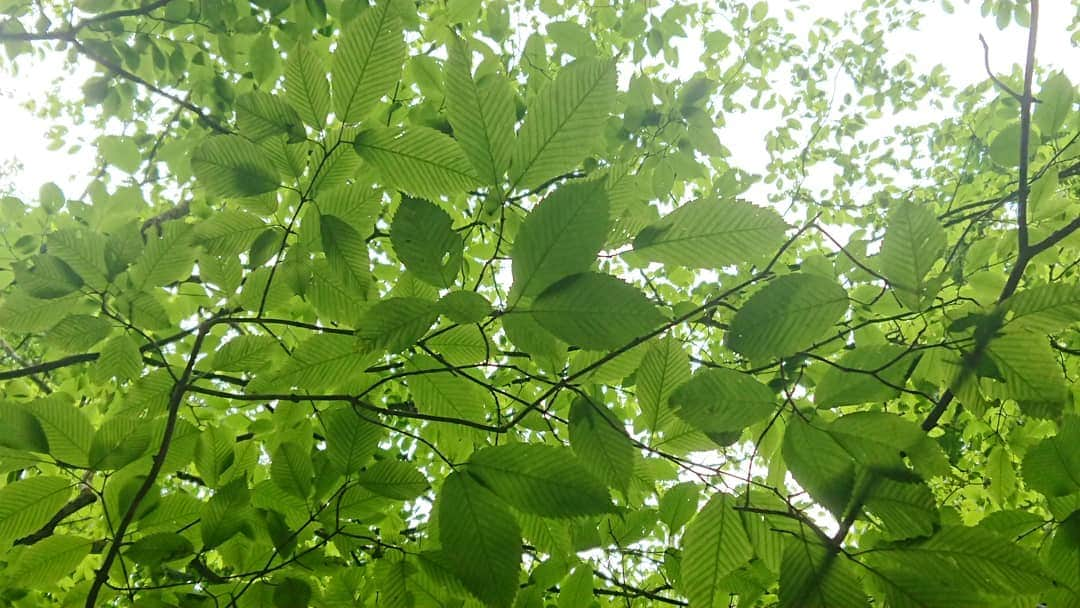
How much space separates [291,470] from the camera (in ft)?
3.81

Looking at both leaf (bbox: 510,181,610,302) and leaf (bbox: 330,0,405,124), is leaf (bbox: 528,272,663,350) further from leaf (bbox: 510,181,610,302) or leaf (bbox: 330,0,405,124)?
leaf (bbox: 330,0,405,124)

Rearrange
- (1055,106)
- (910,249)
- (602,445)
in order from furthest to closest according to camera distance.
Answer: (1055,106)
(602,445)
(910,249)

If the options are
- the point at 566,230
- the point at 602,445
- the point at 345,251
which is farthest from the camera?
the point at 345,251

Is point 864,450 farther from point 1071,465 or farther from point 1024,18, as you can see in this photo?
point 1024,18

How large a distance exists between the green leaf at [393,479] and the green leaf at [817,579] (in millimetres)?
606

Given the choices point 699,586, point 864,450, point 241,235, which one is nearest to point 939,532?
point 864,450

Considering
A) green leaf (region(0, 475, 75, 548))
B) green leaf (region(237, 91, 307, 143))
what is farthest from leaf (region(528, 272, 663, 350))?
green leaf (region(0, 475, 75, 548))

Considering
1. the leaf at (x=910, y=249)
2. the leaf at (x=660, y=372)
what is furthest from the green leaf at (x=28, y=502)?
the leaf at (x=910, y=249)

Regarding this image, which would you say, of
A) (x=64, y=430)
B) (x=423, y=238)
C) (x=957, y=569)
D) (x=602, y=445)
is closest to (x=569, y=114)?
(x=423, y=238)

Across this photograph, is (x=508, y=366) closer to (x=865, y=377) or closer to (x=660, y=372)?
(x=660, y=372)

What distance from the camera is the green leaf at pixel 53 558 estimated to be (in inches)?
43.3

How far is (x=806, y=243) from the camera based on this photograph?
4.30 metres

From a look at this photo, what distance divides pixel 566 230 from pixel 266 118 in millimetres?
595

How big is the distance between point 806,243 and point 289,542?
4.09 metres
